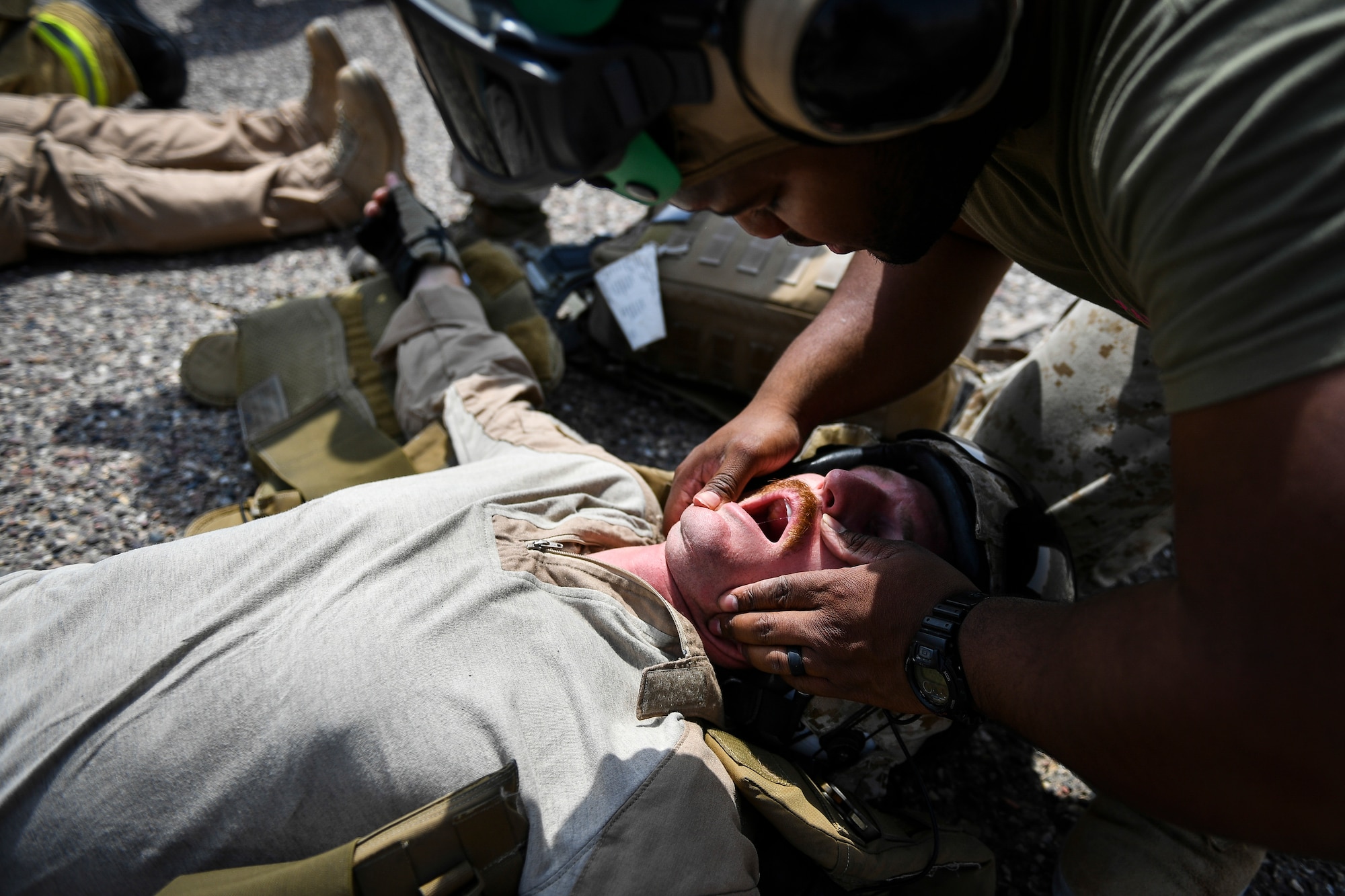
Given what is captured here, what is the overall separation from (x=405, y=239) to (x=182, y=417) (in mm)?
1142

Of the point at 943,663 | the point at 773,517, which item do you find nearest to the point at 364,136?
the point at 773,517

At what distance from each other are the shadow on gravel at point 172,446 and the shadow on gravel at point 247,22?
447cm

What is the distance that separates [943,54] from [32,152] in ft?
14.4

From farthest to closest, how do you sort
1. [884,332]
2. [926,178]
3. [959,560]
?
[884,332] < [959,560] < [926,178]

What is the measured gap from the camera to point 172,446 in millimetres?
3002

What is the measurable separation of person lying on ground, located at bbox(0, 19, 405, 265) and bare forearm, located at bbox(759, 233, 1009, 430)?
2.92 metres

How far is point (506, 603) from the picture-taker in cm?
168

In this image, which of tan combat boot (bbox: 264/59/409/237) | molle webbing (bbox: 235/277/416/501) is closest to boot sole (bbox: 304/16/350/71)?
tan combat boot (bbox: 264/59/409/237)

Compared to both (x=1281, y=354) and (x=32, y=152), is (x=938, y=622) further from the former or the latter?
(x=32, y=152)

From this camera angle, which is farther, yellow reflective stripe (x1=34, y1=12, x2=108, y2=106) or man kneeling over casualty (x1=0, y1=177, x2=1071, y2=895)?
yellow reflective stripe (x1=34, y1=12, x2=108, y2=106)

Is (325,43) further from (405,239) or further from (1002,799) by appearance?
(1002,799)

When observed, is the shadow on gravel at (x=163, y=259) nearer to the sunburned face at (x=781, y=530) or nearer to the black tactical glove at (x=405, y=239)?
the black tactical glove at (x=405, y=239)

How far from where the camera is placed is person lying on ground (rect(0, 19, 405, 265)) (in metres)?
3.69

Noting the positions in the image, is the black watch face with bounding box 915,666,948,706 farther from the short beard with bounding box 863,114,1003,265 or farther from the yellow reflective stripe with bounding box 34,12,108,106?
the yellow reflective stripe with bounding box 34,12,108,106
